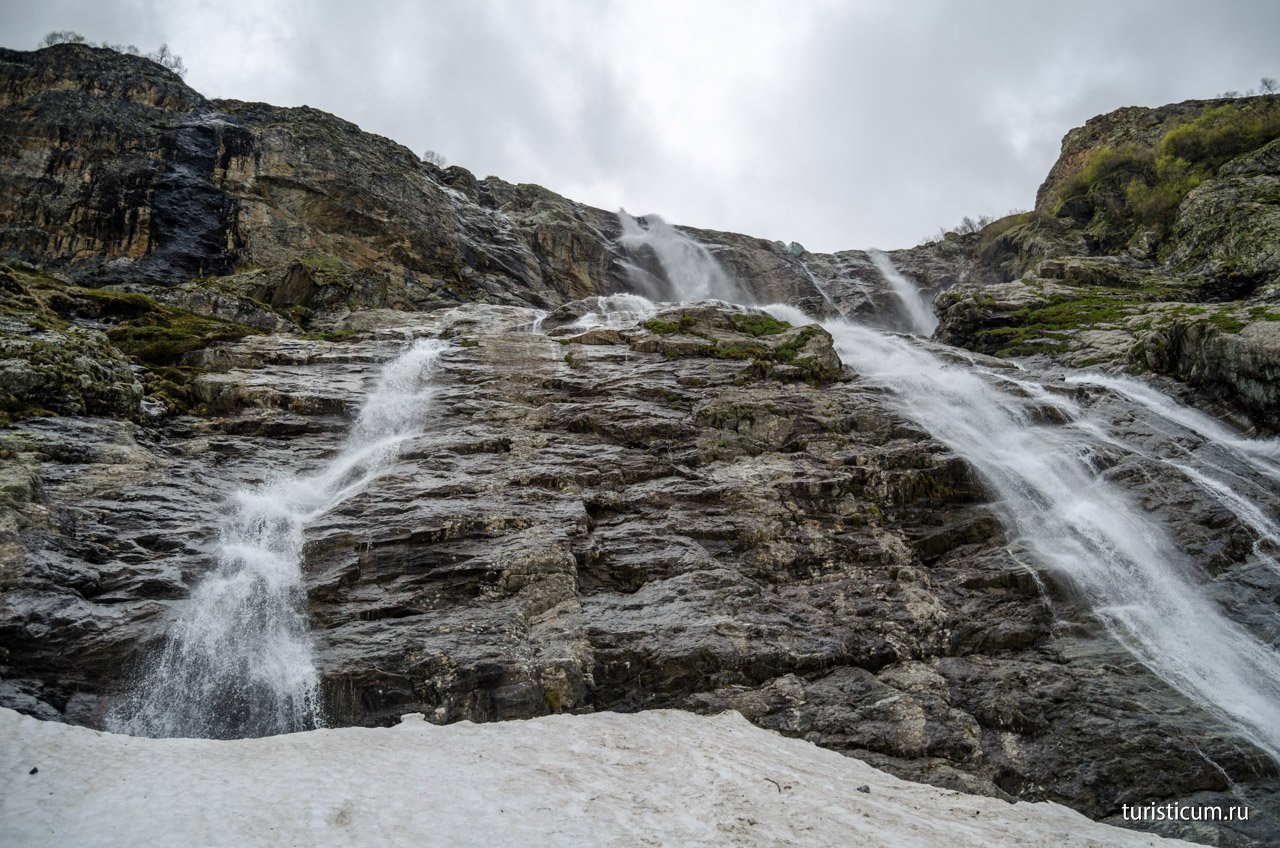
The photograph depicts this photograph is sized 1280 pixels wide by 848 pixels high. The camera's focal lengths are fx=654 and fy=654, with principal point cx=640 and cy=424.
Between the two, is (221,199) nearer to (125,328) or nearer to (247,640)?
(125,328)

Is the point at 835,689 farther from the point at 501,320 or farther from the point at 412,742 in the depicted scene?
the point at 501,320

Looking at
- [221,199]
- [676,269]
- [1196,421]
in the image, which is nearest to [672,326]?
[1196,421]

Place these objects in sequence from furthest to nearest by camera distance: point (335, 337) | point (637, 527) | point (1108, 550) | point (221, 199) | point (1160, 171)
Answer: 1. point (1160, 171)
2. point (221, 199)
3. point (335, 337)
4. point (637, 527)
5. point (1108, 550)

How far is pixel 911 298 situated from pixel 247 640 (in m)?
51.6

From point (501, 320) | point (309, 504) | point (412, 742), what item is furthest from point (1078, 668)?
point (501, 320)

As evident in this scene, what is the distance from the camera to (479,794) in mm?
6215

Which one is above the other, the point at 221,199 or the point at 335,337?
the point at 221,199

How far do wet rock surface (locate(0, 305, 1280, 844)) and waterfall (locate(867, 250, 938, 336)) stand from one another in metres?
33.5

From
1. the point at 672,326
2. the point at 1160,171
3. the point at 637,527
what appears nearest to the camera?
the point at 637,527

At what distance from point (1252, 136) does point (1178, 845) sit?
4684 centimetres

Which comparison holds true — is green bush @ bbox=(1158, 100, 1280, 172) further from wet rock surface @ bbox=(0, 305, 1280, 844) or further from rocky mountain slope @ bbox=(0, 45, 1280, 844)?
wet rock surface @ bbox=(0, 305, 1280, 844)

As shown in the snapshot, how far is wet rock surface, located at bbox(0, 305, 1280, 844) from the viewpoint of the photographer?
8930 millimetres

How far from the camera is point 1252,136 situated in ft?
122

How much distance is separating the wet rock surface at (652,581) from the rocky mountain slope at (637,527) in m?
0.06
